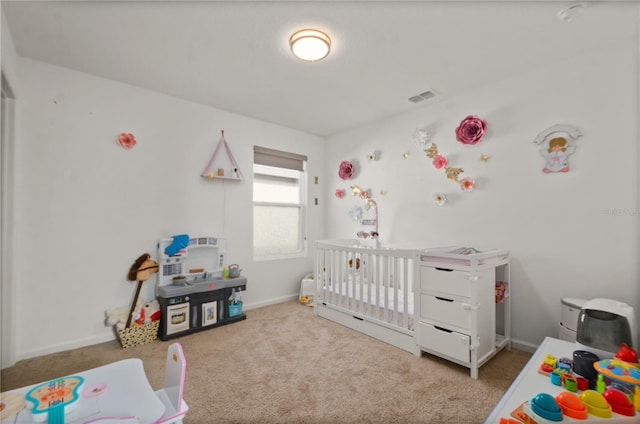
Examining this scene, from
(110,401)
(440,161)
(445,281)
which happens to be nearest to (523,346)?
(445,281)

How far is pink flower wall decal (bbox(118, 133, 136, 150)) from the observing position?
8.44 feet

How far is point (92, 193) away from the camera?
2.46 m

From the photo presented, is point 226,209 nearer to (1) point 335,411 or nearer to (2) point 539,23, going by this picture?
(1) point 335,411

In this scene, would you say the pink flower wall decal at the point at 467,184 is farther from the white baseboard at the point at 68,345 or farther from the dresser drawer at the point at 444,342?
the white baseboard at the point at 68,345

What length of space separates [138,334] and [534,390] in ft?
9.09

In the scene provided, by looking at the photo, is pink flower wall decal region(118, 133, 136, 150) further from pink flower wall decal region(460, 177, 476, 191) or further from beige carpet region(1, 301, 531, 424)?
pink flower wall decal region(460, 177, 476, 191)

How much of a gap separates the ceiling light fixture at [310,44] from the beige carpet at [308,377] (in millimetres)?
2226

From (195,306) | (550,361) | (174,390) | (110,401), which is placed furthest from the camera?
(195,306)

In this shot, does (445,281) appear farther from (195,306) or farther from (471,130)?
(195,306)

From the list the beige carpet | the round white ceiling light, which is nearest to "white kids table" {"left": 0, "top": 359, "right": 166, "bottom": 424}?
the beige carpet

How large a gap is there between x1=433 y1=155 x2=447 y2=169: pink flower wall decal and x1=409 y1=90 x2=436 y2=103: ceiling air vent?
1.97ft

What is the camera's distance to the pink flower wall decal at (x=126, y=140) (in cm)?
257

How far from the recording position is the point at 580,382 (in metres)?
1.22

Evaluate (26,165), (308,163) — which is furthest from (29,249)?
(308,163)
